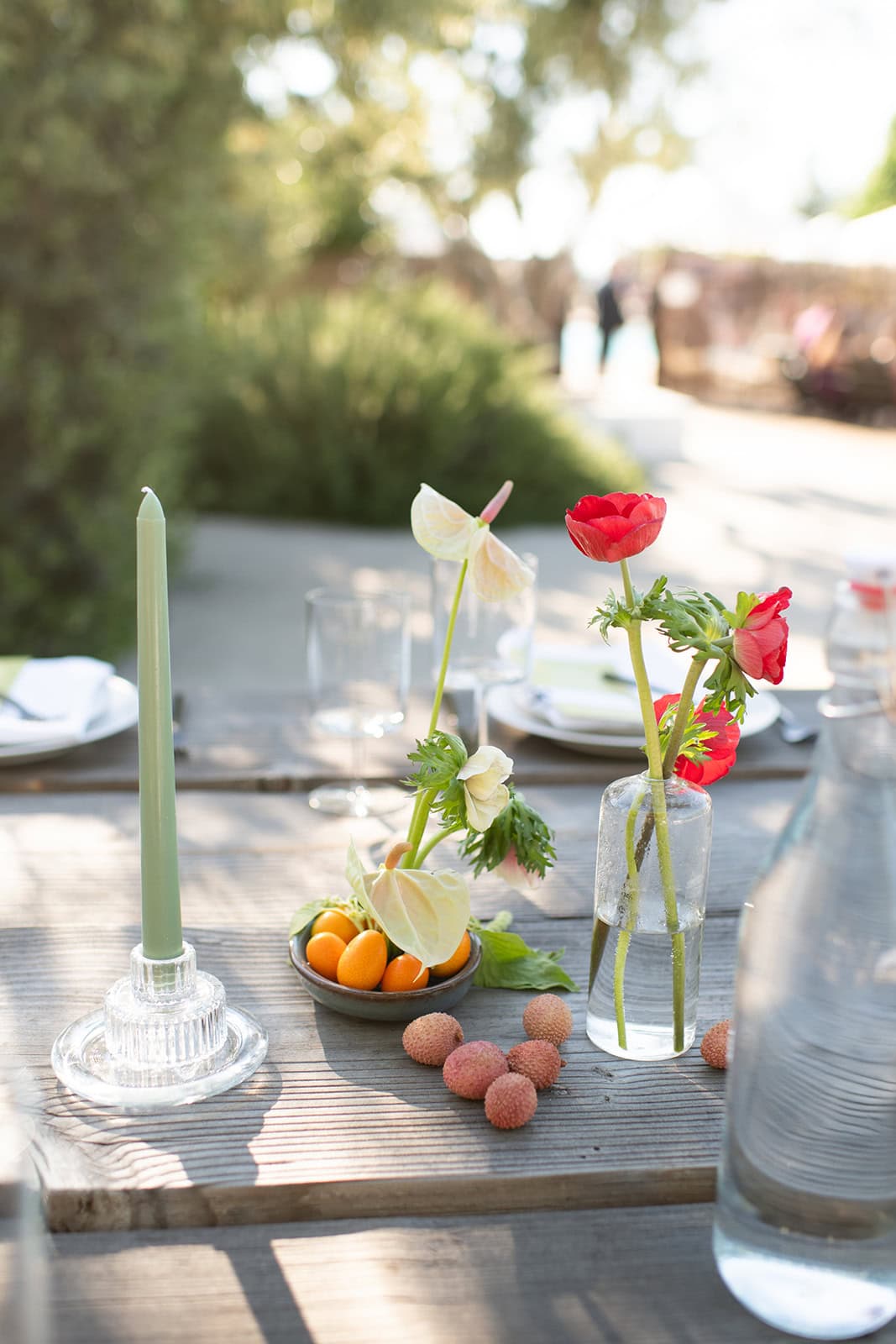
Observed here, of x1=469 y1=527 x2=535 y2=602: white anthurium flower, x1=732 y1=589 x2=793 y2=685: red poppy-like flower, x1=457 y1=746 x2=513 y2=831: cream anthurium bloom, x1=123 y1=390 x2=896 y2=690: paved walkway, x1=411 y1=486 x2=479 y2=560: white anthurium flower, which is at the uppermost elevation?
x1=411 y1=486 x2=479 y2=560: white anthurium flower

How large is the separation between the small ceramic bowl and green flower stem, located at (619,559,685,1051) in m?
0.13

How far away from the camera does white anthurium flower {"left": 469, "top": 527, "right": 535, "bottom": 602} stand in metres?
0.72

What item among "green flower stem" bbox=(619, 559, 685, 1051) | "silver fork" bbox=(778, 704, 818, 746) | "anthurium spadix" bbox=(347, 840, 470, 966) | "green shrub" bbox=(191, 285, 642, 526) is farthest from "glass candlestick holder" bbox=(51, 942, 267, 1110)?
"green shrub" bbox=(191, 285, 642, 526)

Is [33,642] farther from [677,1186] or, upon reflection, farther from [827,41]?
[827,41]

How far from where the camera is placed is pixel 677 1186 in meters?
0.64

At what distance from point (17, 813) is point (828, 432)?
10395mm

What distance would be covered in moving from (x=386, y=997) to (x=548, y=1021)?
0.32 feet

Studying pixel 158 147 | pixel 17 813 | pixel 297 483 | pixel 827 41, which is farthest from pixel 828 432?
pixel 17 813

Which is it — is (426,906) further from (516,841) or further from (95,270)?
(95,270)

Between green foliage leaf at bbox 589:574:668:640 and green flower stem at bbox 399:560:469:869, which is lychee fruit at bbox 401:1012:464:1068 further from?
green foliage leaf at bbox 589:574:668:640

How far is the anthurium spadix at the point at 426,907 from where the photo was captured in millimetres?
703

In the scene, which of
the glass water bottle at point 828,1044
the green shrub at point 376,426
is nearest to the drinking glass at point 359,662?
the glass water bottle at point 828,1044

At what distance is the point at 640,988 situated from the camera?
73 cm

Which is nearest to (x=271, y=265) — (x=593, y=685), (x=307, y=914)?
(x=593, y=685)
